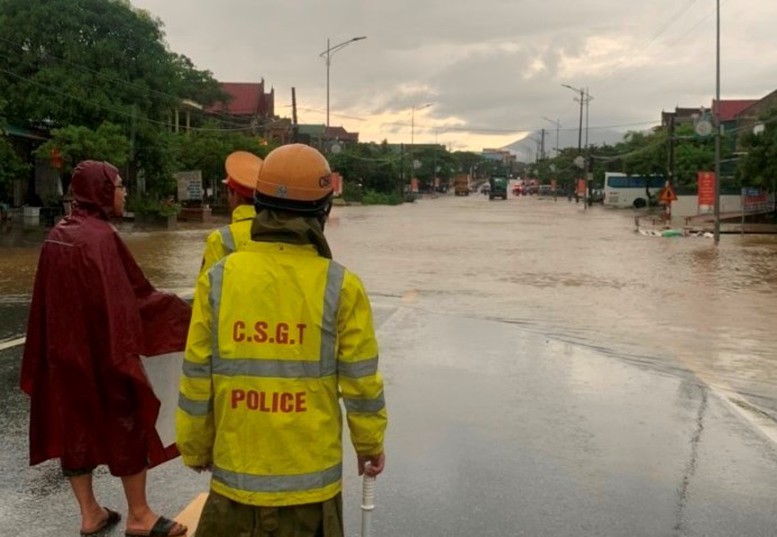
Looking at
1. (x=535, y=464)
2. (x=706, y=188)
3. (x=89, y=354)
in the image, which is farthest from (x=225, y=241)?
(x=706, y=188)

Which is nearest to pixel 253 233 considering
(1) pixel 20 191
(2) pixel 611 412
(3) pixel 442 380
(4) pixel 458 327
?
(2) pixel 611 412

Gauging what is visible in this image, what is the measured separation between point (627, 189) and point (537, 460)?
241 feet

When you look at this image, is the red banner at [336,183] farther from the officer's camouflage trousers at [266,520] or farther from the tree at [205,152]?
the tree at [205,152]

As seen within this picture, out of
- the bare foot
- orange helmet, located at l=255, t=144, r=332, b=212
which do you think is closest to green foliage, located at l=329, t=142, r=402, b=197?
the bare foot

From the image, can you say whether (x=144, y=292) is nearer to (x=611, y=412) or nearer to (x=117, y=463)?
(x=117, y=463)

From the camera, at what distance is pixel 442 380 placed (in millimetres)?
7617

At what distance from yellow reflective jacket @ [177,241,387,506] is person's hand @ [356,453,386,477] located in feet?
0.19

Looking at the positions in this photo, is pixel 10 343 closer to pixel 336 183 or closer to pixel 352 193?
pixel 336 183

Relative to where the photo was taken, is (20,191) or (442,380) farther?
(20,191)

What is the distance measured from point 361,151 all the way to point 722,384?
82187 mm

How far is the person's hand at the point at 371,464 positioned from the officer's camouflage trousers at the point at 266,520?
145 mm

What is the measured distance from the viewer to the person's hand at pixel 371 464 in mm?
2703

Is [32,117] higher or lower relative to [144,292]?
higher

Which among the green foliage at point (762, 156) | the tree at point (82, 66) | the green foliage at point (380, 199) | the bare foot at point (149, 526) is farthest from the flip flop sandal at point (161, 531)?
the green foliage at point (380, 199)
